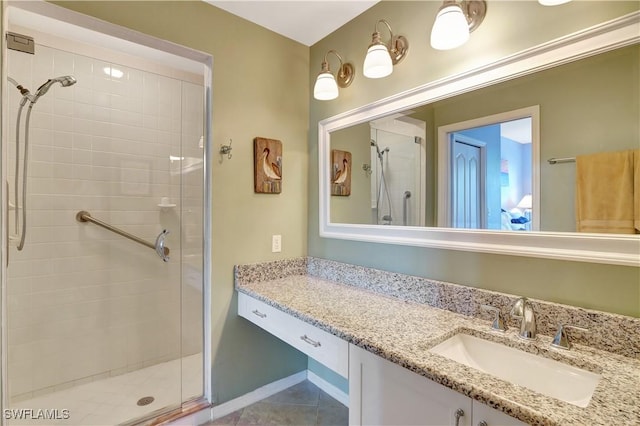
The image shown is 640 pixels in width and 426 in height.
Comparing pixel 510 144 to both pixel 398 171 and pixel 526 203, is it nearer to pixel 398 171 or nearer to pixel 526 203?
pixel 526 203

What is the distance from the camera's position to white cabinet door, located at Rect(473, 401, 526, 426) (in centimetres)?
76

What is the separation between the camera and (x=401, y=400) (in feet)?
3.33

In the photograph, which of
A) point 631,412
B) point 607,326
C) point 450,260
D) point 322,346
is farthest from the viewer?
point 450,260

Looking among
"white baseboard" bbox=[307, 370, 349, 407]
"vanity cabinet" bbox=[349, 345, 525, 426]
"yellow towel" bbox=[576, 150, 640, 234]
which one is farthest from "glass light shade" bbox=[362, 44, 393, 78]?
"white baseboard" bbox=[307, 370, 349, 407]

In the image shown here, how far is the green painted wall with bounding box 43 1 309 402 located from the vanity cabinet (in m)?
0.96

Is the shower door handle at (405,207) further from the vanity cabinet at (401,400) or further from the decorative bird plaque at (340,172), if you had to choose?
the vanity cabinet at (401,400)

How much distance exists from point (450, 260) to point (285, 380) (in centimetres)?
141

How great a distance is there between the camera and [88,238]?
2.11 metres

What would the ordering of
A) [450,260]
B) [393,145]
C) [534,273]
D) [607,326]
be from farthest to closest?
[393,145], [450,260], [534,273], [607,326]

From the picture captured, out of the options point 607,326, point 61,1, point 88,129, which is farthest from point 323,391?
point 61,1

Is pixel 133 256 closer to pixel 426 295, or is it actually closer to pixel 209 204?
pixel 209 204

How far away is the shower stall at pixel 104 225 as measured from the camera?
1801 millimetres

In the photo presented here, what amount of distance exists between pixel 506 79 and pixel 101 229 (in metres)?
2.53

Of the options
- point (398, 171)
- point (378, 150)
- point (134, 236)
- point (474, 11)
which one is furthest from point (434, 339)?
point (134, 236)
